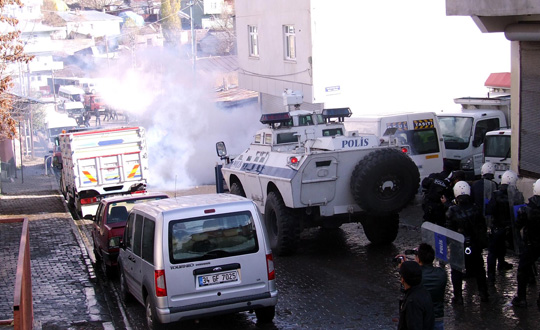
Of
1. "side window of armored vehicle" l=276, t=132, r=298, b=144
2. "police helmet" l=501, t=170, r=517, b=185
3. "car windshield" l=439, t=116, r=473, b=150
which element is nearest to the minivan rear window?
"police helmet" l=501, t=170, r=517, b=185

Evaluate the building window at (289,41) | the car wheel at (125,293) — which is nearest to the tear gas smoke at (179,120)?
the building window at (289,41)

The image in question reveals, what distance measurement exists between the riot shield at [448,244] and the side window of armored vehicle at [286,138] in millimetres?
6169

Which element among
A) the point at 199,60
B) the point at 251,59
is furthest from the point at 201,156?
the point at 199,60

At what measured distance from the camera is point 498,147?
16.7 m

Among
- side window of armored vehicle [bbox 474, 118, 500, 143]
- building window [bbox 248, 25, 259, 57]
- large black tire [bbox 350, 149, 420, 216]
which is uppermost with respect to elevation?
building window [bbox 248, 25, 259, 57]

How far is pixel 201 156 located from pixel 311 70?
6600 millimetres

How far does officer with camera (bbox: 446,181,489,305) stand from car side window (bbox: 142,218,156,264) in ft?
12.3

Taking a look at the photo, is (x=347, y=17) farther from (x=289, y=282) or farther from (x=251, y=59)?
(x=289, y=282)

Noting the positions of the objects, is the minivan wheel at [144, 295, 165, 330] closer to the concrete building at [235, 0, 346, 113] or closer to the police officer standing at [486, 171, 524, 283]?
the police officer standing at [486, 171, 524, 283]

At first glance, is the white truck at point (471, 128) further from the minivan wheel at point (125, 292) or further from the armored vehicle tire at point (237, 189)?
the minivan wheel at point (125, 292)

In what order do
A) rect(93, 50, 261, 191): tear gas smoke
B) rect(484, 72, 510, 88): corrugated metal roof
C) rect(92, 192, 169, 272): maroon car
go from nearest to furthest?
rect(92, 192, 169, 272): maroon car
rect(484, 72, 510, 88): corrugated metal roof
rect(93, 50, 261, 191): tear gas smoke

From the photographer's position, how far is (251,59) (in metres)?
32.0

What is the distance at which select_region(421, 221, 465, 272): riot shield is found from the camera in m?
8.36

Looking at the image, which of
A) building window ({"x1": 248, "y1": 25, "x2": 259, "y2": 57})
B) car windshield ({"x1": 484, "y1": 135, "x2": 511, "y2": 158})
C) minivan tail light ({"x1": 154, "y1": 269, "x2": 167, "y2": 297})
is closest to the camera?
minivan tail light ({"x1": 154, "y1": 269, "x2": 167, "y2": 297})
